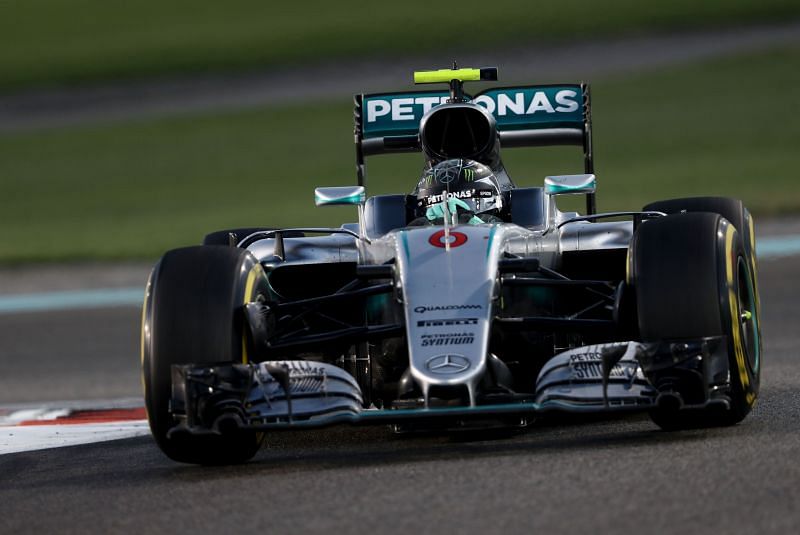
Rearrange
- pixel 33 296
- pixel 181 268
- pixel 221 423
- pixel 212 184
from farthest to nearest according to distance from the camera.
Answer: pixel 212 184 → pixel 33 296 → pixel 181 268 → pixel 221 423

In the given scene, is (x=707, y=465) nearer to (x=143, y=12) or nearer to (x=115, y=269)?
(x=115, y=269)

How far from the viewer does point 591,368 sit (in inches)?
264

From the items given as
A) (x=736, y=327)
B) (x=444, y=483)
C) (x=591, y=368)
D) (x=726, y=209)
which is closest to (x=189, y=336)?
(x=444, y=483)

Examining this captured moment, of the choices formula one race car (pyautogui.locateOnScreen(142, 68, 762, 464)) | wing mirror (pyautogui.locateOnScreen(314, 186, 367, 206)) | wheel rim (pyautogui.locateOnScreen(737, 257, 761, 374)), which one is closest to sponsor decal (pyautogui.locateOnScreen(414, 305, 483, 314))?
formula one race car (pyautogui.locateOnScreen(142, 68, 762, 464))

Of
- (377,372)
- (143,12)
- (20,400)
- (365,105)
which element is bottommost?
(20,400)

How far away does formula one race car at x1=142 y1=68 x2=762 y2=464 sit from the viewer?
665cm

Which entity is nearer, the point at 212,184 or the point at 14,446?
the point at 14,446

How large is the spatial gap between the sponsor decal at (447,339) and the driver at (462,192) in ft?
6.17

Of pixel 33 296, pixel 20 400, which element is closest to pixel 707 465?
pixel 20 400

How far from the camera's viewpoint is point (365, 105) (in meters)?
10.6

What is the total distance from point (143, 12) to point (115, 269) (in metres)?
37.6

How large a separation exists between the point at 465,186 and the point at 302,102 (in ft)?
102

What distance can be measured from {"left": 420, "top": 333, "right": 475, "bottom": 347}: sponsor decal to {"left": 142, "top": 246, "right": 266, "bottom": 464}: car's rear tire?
0.91m

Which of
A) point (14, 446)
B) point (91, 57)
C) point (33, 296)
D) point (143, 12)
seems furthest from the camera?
point (143, 12)
